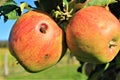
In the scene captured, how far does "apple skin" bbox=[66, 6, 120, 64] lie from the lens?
153 cm

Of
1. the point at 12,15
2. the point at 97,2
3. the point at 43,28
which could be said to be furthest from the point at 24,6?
the point at 97,2

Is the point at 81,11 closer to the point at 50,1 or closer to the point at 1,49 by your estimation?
the point at 50,1

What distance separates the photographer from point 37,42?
1.59 meters

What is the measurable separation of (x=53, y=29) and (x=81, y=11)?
4.9 inches

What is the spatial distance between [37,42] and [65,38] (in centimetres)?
11

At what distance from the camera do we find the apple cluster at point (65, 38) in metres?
1.54

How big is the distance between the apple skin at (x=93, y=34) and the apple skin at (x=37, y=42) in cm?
7

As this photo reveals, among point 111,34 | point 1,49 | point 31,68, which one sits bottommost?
point 1,49

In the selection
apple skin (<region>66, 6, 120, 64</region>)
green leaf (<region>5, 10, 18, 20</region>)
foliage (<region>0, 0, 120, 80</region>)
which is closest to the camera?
apple skin (<region>66, 6, 120, 64</region>)

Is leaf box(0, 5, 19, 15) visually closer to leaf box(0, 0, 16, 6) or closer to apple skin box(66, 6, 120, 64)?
leaf box(0, 0, 16, 6)

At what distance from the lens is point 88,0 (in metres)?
1.65

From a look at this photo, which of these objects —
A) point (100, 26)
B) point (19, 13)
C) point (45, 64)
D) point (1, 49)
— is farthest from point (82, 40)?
point (1, 49)

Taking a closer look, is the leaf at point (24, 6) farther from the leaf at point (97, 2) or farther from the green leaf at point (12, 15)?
the leaf at point (97, 2)

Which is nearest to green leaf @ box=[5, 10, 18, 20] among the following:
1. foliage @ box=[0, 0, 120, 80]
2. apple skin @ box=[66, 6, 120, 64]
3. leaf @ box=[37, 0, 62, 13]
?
foliage @ box=[0, 0, 120, 80]
